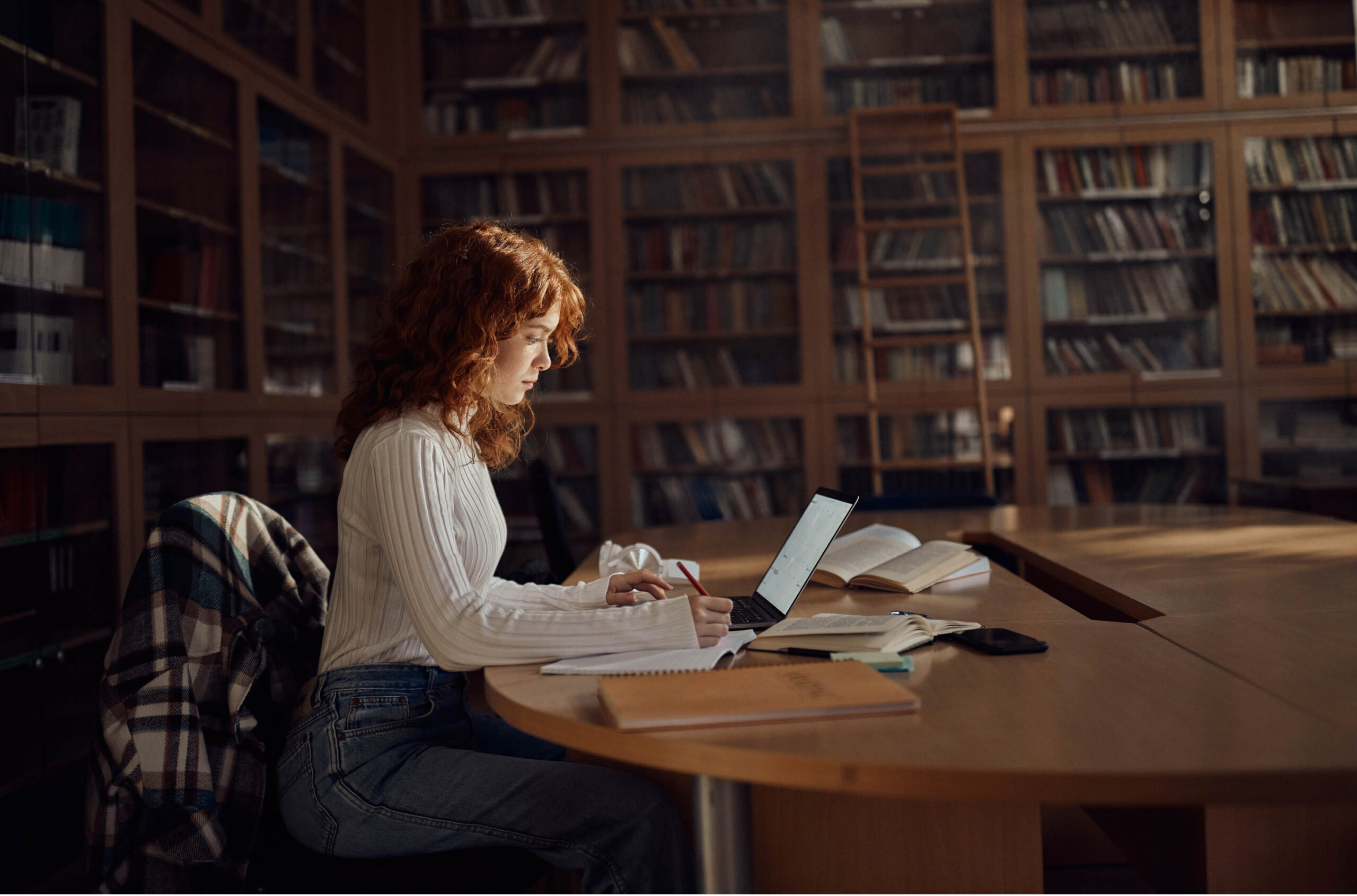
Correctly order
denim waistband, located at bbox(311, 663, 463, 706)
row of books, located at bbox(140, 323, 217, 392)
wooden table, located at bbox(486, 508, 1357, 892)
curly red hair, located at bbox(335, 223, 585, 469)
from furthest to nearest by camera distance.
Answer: row of books, located at bbox(140, 323, 217, 392)
curly red hair, located at bbox(335, 223, 585, 469)
denim waistband, located at bbox(311, 663, 463, 706)
wooden table, located at bbox(486, 508, 1357, 892)

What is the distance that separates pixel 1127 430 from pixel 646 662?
3.97 metres

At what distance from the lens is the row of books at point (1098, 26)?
438 cm

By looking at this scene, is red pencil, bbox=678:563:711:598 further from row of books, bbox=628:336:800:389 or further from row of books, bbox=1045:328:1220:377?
row of books, bbox=1045:328:1220:377

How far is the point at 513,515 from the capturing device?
15.5ft

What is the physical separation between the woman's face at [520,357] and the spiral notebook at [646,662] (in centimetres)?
48

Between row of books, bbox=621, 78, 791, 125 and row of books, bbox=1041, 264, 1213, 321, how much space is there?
4.92ft

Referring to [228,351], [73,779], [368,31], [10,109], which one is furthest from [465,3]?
[73,779]

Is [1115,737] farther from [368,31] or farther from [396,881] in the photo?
[368,31]

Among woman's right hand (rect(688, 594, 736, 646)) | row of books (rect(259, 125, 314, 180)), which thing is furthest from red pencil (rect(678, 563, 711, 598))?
row of books (rect(259, 125, 314, 180))

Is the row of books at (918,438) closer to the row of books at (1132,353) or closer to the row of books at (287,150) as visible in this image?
the row of books at (1132,353)

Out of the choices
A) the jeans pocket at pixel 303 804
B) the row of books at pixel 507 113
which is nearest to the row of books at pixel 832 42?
the row of books at pixel 507 113

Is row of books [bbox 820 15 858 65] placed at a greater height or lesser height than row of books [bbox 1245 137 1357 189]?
greater

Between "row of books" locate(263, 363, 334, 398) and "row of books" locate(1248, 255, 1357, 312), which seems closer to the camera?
"row of books" locate(263, 363, 334, 398)

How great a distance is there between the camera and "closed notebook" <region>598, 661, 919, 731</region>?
932mm
